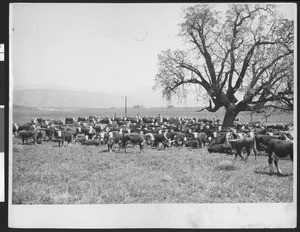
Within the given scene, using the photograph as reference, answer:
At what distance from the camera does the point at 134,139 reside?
16.1 feet

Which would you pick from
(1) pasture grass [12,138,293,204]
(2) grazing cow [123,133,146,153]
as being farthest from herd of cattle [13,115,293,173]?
(1) pasture grass [12,138,293,204]

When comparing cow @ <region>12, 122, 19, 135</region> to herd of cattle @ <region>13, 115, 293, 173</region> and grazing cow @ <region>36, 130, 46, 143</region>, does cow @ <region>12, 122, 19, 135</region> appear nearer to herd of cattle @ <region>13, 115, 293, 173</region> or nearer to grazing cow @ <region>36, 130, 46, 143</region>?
herd of cattle @ <region>13, 115, 293, 173</region>

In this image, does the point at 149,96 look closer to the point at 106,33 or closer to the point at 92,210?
the point at 106,33

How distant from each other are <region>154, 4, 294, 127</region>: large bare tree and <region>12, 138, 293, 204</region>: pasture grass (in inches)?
24.5

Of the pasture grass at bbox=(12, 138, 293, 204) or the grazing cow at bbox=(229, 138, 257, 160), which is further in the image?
the grazing cow at bbox=(229, 138, 257, 160)

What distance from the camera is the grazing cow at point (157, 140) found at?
4.96m

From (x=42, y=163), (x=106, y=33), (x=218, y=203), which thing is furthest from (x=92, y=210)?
(x=106, y=33)

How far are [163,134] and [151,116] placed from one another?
0.27m

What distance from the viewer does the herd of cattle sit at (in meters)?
4.78

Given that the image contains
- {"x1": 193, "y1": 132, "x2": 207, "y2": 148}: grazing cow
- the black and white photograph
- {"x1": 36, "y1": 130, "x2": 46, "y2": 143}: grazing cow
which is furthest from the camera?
{"x1": 193, "y1": 132, "x2": 207, "y2": 148}: grazing cow

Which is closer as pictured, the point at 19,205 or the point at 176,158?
the point at 19,205

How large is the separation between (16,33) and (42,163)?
1.47m

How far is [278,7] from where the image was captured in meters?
4.65

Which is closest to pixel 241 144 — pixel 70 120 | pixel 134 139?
pixel 134 139
